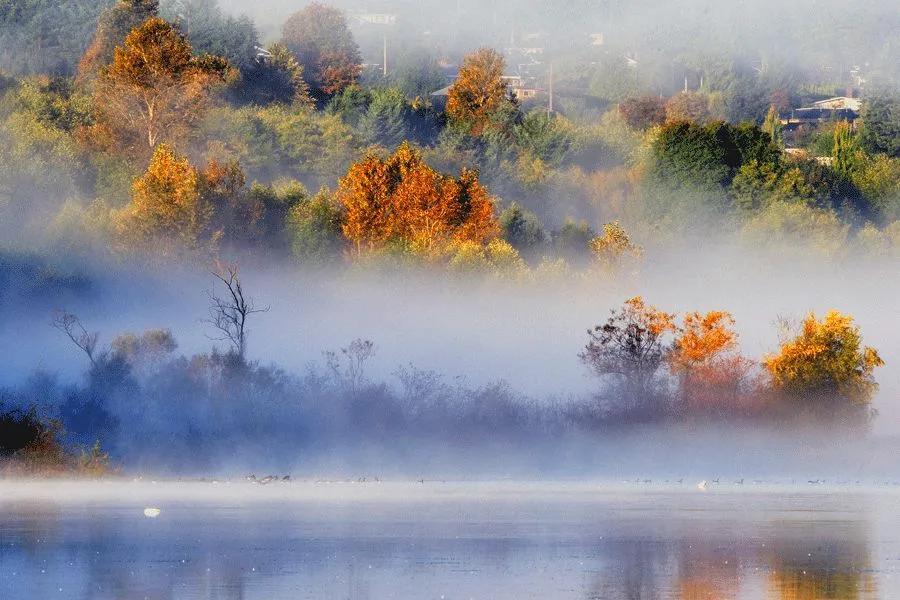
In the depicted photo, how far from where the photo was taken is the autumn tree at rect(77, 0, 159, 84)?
120 m

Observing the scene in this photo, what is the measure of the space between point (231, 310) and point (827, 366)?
920 inches

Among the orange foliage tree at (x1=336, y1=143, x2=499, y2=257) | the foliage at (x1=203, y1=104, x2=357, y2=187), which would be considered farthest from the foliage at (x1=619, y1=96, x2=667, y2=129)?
the orange foliage tree at (x1=336, y1=143, x2=499, y2=257)

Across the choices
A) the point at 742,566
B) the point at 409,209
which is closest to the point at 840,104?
the point at 409,209

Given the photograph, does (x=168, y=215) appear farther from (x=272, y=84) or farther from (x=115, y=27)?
(x=272, y=84)

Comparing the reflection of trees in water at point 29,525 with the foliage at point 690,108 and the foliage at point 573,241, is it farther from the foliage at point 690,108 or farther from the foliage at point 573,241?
the foliage at point 690,108

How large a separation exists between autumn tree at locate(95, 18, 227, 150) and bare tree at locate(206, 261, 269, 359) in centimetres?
1607

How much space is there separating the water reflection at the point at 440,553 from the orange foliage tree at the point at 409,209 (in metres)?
44.1

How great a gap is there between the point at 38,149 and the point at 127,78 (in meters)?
6.09

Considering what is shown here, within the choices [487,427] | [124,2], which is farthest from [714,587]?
[124,2]

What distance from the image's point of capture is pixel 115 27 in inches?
4769

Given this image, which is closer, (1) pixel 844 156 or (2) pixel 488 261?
(2) pixel 488 261

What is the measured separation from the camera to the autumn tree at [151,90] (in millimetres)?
100188

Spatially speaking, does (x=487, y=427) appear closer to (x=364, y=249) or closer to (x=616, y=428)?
(x=616, y=428)

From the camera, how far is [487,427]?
7156 centimetres
